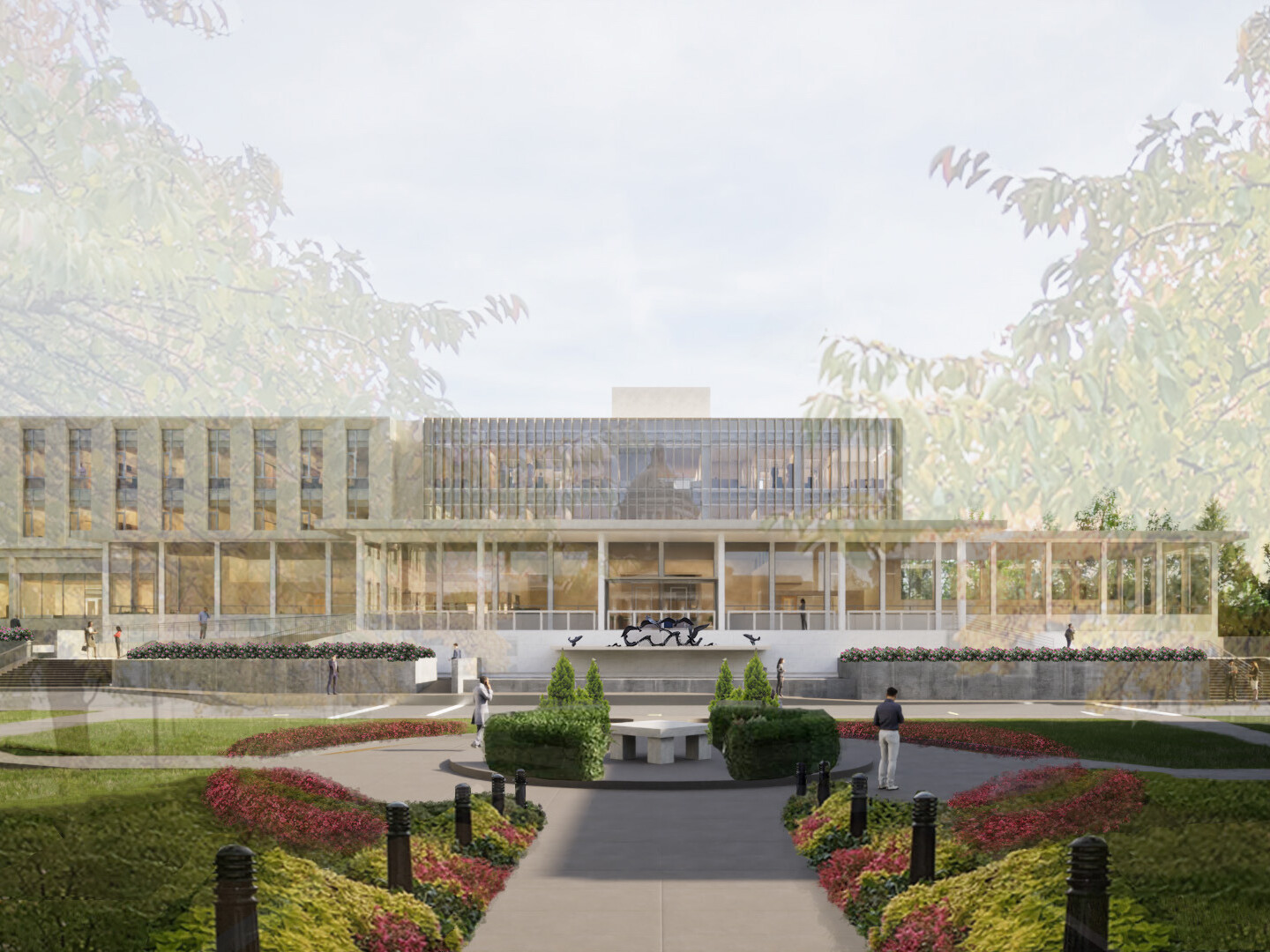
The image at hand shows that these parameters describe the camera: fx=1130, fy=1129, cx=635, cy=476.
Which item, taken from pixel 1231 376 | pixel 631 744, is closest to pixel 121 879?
pixel 1231 376

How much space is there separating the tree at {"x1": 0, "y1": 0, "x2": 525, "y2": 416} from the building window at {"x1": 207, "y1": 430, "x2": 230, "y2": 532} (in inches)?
2165

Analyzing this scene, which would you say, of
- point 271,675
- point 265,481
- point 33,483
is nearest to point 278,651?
point 271,675

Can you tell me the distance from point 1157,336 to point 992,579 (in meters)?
47.1

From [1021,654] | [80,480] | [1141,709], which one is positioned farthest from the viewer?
[80,480]

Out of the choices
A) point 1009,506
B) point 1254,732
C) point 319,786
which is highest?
point 1009,506

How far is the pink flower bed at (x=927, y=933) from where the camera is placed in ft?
27.3

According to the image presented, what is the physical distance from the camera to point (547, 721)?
19250 millimetres

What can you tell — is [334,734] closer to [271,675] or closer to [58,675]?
[271,675]

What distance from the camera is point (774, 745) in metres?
19.3

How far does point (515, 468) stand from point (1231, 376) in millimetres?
64274

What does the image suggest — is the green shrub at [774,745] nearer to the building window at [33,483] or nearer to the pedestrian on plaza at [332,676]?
the pedestrian on plaza at [332,676]

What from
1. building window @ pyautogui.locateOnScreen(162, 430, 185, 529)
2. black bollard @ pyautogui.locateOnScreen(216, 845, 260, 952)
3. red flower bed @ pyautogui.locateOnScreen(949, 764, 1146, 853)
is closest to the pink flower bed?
red flower bed @ pyautogui.locateOnScreen(949, 764, 1146, 853)

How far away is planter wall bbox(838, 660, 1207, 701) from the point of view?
127ft

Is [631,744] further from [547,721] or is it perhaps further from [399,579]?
[399,579]
